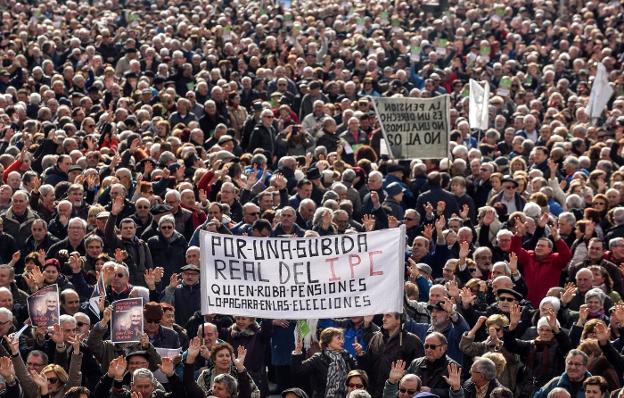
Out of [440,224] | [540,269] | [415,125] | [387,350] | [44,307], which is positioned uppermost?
[44,307]

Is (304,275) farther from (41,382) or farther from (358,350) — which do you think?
(41,382)

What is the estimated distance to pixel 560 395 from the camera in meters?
12.4

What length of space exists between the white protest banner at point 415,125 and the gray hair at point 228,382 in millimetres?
8454

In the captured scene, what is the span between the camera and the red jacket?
660 inches

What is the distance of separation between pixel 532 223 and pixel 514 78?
1068cm

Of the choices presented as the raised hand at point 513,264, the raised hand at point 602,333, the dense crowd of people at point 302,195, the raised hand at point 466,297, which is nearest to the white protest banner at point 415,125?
the dense crowd of people at point 302,195

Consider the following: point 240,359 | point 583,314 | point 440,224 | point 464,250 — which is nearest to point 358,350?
point 240,359

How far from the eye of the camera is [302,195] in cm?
1892

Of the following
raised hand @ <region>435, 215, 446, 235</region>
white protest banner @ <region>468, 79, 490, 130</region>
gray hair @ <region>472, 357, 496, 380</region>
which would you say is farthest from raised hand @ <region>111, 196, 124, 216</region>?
white protest banner @ <region>468, 79, 490, 130</region>

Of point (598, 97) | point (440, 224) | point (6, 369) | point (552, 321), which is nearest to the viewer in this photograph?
point (6, 369)

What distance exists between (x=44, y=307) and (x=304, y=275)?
2139mm

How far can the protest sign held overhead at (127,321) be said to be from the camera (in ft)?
44.8

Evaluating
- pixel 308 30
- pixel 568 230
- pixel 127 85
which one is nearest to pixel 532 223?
pixel 568 230

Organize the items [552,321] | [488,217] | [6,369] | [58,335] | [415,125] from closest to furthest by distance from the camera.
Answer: [6,369] < [58,335] < [552,321] < [488,217] < [415,125]
